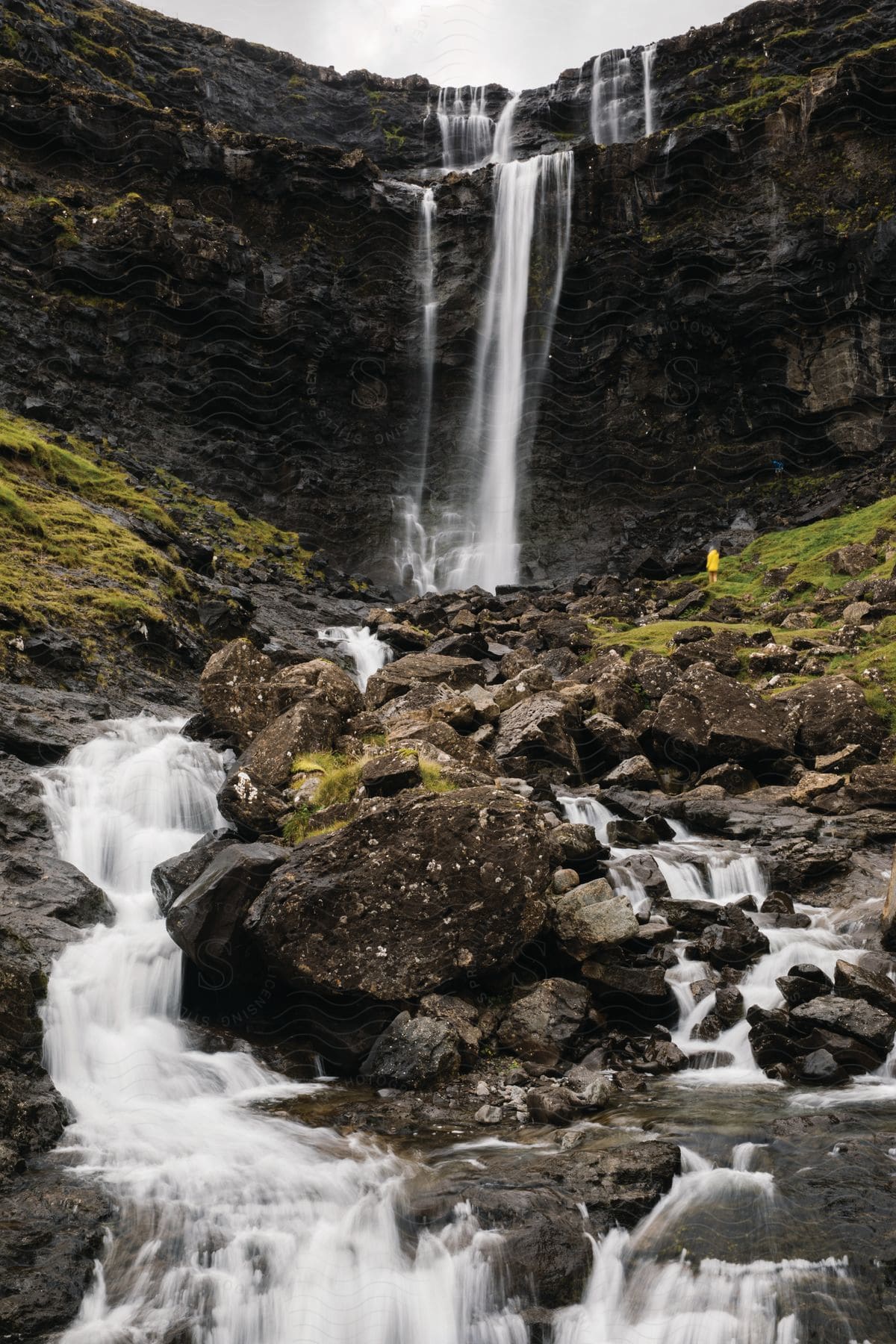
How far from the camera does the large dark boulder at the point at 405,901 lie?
7914mm

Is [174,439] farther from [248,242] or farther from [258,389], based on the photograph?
[248,242]

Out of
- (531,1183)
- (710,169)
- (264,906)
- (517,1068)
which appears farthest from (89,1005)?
(710,169)

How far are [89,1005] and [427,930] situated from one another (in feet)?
9.56

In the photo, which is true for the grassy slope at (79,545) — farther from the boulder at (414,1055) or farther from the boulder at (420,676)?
the boulder at (414,1055)

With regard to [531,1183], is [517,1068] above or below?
above

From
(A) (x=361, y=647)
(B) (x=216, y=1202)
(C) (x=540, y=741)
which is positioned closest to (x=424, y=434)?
(A) (x=361, y=647)

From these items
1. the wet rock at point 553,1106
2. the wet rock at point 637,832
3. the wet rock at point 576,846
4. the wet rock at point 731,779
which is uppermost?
the wet rock at point 731,779

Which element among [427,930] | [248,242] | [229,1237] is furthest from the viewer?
[248,242]

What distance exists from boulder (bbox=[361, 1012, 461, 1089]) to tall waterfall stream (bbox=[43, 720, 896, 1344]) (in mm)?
536

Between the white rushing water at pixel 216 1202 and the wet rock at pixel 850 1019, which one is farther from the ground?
the wet rock at pixel 850 1019

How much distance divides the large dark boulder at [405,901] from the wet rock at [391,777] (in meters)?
0.62

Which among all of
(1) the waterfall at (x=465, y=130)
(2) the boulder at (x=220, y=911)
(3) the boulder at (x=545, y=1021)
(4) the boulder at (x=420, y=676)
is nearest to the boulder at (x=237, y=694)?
(4) the boulder at (x=420, y=676)

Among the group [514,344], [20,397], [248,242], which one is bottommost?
[20,397]

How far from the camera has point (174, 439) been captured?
111 feet
